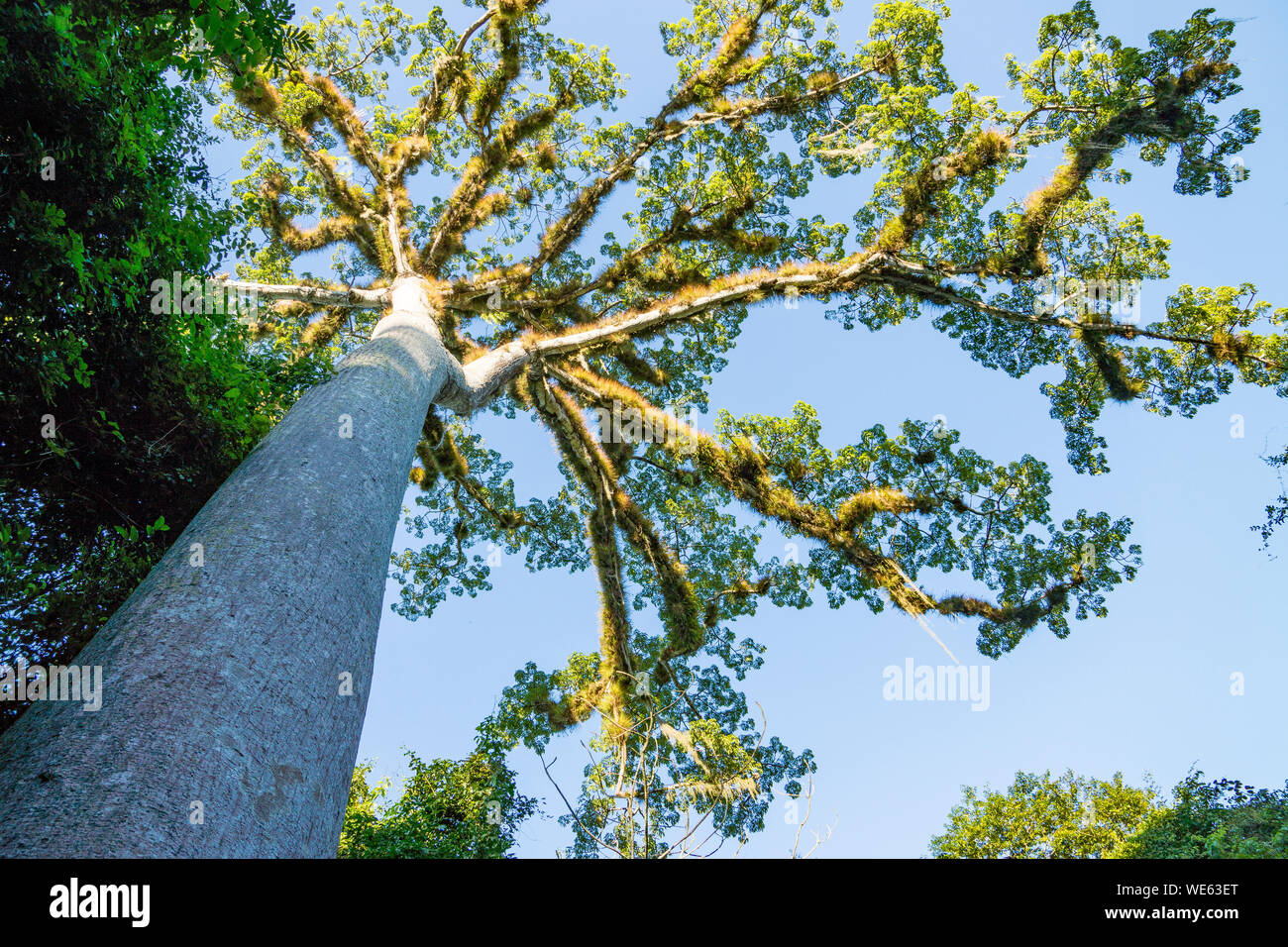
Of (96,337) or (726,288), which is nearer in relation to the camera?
(96,337)

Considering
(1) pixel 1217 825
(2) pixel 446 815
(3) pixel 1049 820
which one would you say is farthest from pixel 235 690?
(3) pixel 1049 820

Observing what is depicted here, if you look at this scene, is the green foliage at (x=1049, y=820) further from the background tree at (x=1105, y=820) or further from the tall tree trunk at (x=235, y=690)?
the tall tree trunk at (x=235, y=690)

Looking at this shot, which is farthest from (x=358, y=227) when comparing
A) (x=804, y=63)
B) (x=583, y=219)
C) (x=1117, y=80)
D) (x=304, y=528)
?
(x=1117, y=80)

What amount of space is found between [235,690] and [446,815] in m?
7.30

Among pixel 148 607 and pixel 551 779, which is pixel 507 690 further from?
pixel 148 607

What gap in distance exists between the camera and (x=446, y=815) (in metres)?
8.55

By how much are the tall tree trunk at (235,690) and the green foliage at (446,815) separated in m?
5.60

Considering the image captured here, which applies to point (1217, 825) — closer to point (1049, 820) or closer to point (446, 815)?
point (1049, 820)

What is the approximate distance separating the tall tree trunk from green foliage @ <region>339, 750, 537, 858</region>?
5.60 m

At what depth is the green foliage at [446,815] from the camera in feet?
25.2

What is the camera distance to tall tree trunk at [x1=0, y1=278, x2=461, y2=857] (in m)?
1.92

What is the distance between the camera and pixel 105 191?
3996mm

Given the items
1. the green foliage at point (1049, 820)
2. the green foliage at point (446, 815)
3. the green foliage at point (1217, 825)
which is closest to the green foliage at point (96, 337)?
the green foliage at point (446, 815)

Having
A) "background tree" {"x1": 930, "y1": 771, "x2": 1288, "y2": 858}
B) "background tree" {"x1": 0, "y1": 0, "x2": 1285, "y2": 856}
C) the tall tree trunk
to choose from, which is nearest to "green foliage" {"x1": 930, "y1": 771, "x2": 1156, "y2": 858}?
"background tree" {"x1": 930, "y1": 771, "x2": 1288, "y2": 858}
